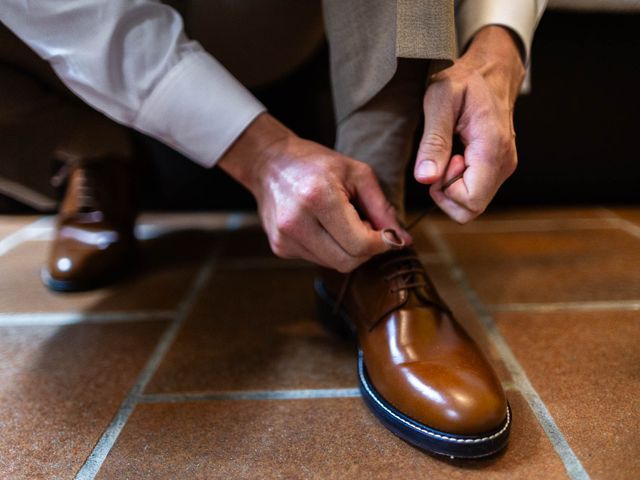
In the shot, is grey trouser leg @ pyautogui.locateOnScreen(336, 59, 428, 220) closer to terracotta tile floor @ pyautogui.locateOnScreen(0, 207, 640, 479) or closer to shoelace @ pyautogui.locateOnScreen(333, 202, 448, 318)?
shoelace @ pyautogui.locateOnScreen(333, 202, 448, 318)

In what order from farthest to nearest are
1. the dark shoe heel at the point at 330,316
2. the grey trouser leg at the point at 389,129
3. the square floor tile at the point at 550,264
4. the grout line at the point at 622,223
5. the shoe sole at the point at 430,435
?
the grout line at the point at 622,223 < the square floor tile at the point at 550,264 < the dark shoe heel at the point at 330,316 < the grey trouser leg at the point at 389,129 < the shoe sole at the point at 430,435

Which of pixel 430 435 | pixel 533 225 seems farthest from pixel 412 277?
pixel 533 225

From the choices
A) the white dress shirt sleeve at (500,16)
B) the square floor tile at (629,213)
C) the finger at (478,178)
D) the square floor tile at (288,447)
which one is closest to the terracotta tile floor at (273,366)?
the square floor tile at (288,447)

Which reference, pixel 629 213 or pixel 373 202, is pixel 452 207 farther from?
pixel 629 213

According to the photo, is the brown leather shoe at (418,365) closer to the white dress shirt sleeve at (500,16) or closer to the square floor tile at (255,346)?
the square floor tile at (255,346)

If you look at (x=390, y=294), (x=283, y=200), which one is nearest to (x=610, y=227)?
(x=390, y=294)

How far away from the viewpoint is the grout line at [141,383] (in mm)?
474

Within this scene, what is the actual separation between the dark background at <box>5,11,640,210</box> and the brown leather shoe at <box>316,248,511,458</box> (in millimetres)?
522

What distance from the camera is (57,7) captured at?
0.51 m

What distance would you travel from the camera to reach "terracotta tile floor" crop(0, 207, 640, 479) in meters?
0.47

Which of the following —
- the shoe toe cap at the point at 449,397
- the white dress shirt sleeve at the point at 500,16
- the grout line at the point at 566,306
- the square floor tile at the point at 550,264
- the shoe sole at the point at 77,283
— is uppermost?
the white dress shirt sleeve at the point at 500,16

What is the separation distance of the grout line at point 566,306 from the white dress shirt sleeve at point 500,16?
1.09 feet

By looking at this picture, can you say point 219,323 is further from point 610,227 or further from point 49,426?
point 610,227

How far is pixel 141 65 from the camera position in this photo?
521 millimetres
